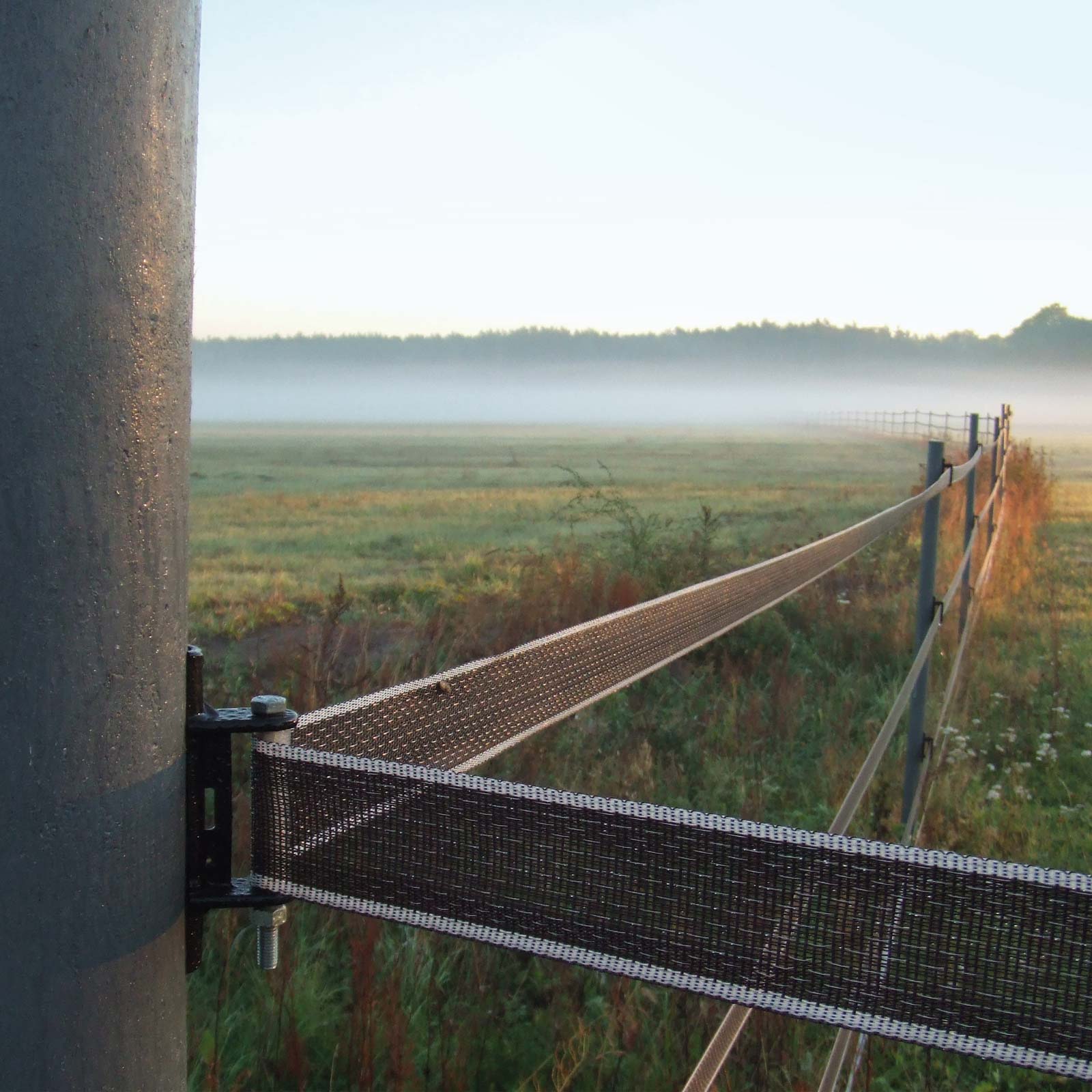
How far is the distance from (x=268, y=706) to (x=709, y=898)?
12.8 inches

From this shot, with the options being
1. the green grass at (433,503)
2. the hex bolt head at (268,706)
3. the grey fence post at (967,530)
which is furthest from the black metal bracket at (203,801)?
the grey fence post at (967,530)

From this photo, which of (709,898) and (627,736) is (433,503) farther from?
(709,898)

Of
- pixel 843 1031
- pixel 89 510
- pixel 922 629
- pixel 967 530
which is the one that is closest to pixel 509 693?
pixel 89 510

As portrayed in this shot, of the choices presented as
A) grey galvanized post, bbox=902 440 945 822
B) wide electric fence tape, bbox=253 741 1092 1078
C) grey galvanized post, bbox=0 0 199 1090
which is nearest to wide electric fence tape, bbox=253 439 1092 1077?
wide electric fence tape, bbox=253 741 1092 1078

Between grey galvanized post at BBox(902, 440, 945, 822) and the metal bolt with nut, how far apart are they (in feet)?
9.08

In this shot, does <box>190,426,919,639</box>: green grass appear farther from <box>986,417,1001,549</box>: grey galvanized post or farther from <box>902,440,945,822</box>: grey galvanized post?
<box>902,440,945,822</box>: grey galvanized post

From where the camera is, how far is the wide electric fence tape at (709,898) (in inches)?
26.4

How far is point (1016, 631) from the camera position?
709 centimetres

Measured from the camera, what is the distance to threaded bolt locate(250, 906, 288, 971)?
85cm

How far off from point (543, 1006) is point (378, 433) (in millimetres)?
59229

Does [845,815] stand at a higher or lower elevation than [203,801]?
lower

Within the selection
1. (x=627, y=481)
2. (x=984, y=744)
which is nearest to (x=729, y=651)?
(x=984, y=744)

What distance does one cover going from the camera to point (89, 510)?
65 centimetres

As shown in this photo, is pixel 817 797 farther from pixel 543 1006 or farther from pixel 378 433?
pixel 378 433
